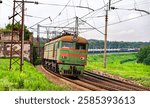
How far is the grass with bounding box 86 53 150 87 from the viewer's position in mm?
27331

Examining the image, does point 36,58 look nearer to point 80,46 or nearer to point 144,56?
point 144,56

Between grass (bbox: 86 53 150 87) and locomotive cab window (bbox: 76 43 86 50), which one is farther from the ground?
locomotive cab window (bbox: 76 43 86 50)

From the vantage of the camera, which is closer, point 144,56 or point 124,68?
point 124,68

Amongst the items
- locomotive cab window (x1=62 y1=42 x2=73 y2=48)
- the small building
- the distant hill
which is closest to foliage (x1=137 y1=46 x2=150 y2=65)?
the distant hill

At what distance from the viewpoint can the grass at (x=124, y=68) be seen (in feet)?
89.7

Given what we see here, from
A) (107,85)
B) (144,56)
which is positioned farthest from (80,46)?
(144,56)

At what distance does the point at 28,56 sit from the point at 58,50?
1657 cm

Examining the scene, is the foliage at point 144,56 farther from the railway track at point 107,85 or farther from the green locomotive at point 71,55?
the railway track at point 107,85

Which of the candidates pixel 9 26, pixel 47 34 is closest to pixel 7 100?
pixel 9 26

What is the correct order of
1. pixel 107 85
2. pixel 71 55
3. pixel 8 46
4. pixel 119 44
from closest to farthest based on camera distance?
1. pixel 107 85
2. pixel 71 55
3. pixel 119 44
4. pixel 8 46

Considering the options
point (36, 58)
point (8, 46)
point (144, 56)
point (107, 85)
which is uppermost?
point (8, 46)

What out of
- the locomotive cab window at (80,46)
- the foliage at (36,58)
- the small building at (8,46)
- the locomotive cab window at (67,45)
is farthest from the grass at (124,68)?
the small building at (8,46)

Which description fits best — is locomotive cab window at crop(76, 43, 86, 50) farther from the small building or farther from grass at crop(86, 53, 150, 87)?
the small building

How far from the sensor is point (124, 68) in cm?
3525
